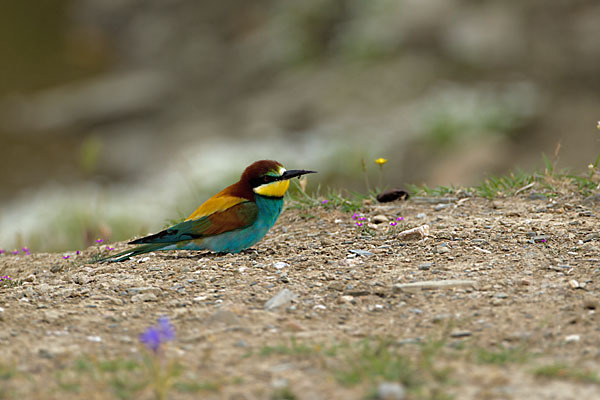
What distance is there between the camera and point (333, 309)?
10.2ft

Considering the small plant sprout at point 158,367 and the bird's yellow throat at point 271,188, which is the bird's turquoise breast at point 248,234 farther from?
the small plant sprout at point 158,367

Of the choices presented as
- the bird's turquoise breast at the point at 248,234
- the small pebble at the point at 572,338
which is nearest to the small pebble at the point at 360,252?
the bird's turquoise breast at the point at 248,234

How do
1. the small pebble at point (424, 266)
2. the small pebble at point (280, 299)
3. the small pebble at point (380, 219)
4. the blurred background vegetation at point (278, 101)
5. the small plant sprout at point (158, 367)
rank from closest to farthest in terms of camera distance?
the small plant sprout at point (158, 367) < the small pebble at point (280, 299) < the small pebble at point (424, 266) < the small pebble at point (380, 219) < the blurred background vegetation at point (278, 101)

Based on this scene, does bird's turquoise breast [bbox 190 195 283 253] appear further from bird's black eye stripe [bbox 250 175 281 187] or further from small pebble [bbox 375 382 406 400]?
small pebble [bbox 375 382 406 400]

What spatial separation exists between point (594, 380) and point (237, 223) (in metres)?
2.09

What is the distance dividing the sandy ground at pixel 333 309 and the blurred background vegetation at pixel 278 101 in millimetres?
1479

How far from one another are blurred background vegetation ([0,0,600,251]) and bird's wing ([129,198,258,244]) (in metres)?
1.17

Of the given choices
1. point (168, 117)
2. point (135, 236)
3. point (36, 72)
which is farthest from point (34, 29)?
point (135, 236)

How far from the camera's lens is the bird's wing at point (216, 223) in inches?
152

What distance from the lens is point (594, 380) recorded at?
2.29 m

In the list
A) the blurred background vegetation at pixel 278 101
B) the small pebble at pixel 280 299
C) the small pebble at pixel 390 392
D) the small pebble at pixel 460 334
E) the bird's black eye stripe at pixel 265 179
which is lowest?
the small pebble at pixel 460 334

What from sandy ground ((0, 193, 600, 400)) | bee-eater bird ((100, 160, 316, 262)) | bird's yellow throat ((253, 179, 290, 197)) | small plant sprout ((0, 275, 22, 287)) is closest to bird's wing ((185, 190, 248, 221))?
bee-eater bird ((100, 160, 316, 262))

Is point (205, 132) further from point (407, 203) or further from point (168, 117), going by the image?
point (407, 203)

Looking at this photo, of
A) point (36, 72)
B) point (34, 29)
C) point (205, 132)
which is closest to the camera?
point (205, 132)
